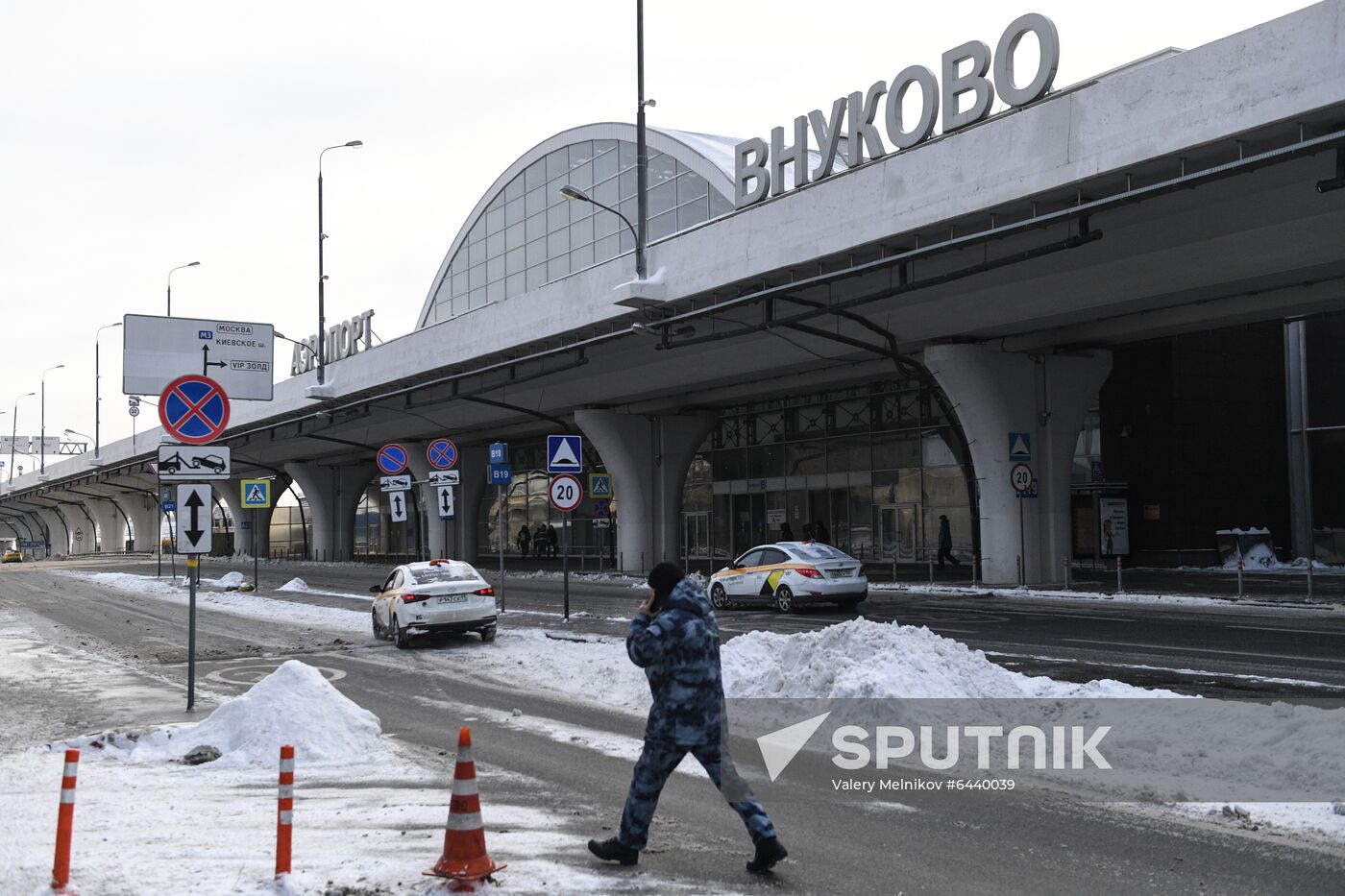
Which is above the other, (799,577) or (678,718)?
(678,718)

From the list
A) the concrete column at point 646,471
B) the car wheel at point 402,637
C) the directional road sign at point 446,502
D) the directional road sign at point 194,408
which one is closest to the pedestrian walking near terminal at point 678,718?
the directional road sign at point 194,408

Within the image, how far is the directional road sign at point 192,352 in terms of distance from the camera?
32.6 metres

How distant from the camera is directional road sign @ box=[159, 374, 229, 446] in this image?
485 inches

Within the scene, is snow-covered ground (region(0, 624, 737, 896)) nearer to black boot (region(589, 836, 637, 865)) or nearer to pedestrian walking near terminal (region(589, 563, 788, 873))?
black boot (region(589, 836, 637, 865))

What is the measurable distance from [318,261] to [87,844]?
42.1 metres

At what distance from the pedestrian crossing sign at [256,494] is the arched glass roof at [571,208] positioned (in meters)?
15.8

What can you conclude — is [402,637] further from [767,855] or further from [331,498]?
[331,498]

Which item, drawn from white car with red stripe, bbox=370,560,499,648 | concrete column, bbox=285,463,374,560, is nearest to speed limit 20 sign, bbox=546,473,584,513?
white car with red stripe, bbox=370,560,499,648

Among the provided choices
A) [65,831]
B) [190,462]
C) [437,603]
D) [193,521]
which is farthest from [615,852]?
[437,603]

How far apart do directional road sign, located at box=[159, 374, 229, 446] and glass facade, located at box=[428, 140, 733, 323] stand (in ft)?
117

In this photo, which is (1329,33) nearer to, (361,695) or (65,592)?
(361,695)

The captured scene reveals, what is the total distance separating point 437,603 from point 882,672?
388 inches

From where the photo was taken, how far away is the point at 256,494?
36406mm

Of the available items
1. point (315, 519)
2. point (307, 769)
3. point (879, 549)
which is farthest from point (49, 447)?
point (307, 769)
